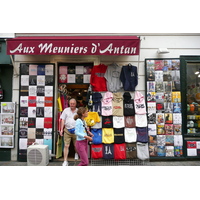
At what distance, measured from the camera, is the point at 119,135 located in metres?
5.55

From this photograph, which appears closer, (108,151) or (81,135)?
(81,135)

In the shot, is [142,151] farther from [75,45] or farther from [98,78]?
[75,45]

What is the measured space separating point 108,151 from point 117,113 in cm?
120

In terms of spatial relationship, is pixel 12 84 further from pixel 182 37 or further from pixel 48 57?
pixel 182 37

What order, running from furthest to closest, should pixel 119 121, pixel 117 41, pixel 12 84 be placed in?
pixel 12 84, pixel 119 121, pixel 117 41

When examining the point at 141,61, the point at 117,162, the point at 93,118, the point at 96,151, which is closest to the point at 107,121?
the point at 93,118

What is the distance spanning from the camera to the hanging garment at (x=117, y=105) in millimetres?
5598

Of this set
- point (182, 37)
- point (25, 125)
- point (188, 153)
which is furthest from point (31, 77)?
point (188, 153)

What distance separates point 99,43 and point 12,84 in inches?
129

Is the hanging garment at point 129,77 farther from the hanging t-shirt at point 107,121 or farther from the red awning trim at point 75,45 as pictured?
the hanging t-shirt at point 107,121

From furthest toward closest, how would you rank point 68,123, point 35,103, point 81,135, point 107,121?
point 35,103
point 107,121
point 68,123
point 81,135

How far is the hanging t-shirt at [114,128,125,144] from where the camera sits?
5.52 metres

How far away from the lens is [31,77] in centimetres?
584

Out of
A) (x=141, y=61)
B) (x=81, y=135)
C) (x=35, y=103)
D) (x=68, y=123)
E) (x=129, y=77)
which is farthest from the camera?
(x=141, y=61)
